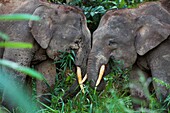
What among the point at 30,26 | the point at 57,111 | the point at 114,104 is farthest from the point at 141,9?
the point at 114,104

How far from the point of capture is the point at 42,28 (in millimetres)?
5980

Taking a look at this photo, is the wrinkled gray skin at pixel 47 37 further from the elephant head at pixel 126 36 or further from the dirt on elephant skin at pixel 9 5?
the elephant head at pixel 126 36

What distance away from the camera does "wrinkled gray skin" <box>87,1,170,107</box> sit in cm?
539

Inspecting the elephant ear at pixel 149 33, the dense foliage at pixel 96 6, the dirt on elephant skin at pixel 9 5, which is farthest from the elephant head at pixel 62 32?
the dense foliage at pixel 96 6

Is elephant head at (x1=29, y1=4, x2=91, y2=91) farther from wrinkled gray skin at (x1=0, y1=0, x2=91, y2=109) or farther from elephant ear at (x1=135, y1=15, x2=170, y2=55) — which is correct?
elephant ear at (x1=135, y1=15, x2=170, y2=55)

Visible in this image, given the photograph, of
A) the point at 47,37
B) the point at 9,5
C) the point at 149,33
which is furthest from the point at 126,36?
the point at 9,5

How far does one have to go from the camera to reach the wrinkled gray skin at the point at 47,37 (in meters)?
5.95

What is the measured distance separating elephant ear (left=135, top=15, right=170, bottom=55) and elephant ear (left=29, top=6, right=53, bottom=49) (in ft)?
3.80

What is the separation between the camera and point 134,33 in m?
5.67

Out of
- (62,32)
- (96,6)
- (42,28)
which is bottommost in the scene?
(96,6)

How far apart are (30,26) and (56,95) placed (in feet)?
3.38

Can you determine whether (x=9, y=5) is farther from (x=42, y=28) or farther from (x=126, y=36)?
(x=126, y=36)

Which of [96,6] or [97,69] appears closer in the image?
[97,69]

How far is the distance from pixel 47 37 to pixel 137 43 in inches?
46.2
